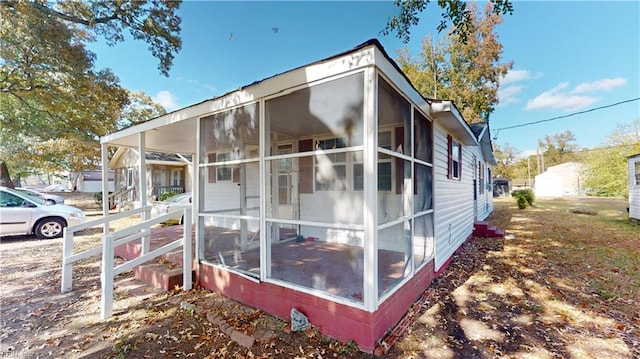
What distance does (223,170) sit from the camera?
13.3 feet

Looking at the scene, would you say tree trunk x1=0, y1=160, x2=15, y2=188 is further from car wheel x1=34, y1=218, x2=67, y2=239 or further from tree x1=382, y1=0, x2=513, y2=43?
tree x1=382, y1=0, x2=513, y2=43

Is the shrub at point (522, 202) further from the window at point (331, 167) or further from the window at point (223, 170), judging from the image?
the window at point (223, 170)

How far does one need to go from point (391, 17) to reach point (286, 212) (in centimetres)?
406

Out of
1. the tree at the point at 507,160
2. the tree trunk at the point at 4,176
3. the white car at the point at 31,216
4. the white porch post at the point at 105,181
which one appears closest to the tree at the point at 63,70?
the tree trunk at the point at 4,176

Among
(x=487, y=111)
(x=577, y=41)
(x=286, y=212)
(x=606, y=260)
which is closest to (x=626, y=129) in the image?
(x=577, y=41)

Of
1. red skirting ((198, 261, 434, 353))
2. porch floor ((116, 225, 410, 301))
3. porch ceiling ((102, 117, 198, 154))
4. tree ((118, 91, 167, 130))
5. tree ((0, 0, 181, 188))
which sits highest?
tree ((118, 91, 167, 130))

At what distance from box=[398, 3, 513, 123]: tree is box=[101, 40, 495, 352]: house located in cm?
1446

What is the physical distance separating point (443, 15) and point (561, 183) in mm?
45202

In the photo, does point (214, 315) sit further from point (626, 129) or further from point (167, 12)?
point (626, 129)

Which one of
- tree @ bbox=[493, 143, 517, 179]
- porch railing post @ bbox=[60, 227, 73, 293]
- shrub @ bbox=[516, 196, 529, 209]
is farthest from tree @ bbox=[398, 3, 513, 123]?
tree @ bbox=[493, 143, 517, 179]

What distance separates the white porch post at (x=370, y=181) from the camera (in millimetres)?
2426

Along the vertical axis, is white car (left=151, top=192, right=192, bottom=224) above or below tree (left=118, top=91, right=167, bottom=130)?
below

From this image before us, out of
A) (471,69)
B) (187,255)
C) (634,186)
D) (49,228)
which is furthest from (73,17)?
(634,186)

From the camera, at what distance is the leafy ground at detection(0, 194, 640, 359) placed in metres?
2.63
